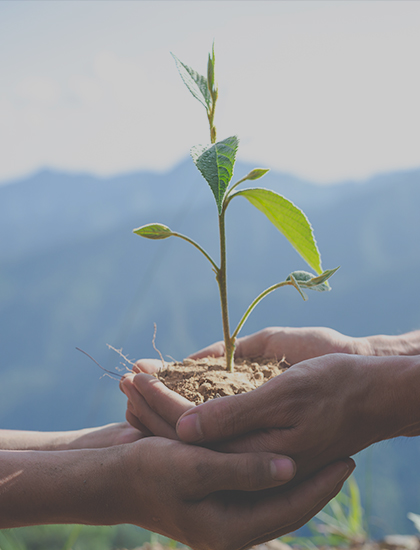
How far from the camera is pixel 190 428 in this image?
1.76ft

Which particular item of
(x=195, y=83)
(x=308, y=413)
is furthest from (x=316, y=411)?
(x=195, y=83)

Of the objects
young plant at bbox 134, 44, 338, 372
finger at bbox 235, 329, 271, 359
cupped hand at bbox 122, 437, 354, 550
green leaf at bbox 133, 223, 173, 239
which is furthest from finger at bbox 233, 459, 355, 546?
green leaf at bbox 133, 223, 173, 239

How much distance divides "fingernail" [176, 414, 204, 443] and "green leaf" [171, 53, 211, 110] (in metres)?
0.49

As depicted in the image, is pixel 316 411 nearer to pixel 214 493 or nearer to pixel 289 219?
pixel 214 493

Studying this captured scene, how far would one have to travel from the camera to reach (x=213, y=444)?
57 cm

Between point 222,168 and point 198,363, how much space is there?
0.38 meters

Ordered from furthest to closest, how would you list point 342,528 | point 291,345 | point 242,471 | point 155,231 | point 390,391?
point 342,528 → point 291,345 → point 155,231 → point 390,391 → point 242,471

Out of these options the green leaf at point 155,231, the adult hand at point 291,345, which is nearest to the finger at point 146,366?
the adult hand at point 291,345

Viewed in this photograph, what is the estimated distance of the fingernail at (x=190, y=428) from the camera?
54cm

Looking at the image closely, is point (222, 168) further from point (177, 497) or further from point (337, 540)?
point (337, 540)

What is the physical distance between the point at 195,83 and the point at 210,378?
490 millimetres

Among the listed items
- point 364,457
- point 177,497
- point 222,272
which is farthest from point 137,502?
point 364,457

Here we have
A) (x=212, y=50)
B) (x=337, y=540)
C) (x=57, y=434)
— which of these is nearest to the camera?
(x=212, y=50)

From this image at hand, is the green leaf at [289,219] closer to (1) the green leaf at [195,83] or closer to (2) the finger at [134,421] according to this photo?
(1) the green leaf at [195,83]
